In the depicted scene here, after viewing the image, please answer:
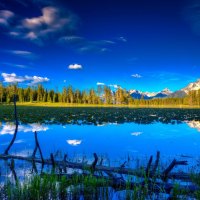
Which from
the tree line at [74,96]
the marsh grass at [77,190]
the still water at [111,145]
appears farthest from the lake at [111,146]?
the tree line at [74,96]

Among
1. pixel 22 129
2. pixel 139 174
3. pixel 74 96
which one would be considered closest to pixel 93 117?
pixel 22 129

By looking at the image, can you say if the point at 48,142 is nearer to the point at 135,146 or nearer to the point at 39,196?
the point at 135,146

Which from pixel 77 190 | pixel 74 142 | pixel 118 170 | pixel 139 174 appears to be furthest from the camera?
pixel 74 142

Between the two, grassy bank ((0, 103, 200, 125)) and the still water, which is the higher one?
grassy bank ((0, 103, 200, 125))

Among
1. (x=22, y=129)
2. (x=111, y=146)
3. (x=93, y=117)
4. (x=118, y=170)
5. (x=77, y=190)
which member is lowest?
(x=111, y=146)

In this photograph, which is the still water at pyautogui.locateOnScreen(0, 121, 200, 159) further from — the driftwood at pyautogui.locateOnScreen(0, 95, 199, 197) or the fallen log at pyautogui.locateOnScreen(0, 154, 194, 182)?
the driftwood at pyautogui.locateOnScreen(0, 95, 199, 197)

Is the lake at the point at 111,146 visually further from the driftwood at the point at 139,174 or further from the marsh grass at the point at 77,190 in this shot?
the marsh grass at the point at 77,190

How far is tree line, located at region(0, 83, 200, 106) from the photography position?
12412cm

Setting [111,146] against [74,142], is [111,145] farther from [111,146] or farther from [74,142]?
[74,142]

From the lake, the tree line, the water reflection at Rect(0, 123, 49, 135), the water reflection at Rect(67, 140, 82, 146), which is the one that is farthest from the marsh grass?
the tree line

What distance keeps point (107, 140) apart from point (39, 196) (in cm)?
1223

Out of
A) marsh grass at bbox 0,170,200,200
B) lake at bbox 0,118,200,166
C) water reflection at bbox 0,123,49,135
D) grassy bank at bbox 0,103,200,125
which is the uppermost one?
grassy bank at bbox 0,103,200,125

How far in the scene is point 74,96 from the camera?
14600 cm

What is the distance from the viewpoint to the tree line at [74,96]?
407ft
